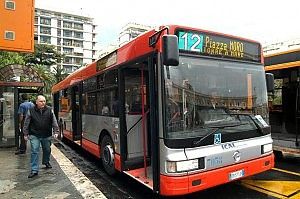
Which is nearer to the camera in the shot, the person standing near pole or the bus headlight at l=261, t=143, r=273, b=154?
the bus headlight at l=261, t=143, r=273, b=154

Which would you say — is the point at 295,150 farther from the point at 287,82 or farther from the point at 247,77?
the point at 247,77

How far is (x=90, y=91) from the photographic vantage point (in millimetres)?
9117

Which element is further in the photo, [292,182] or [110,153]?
[110,153]

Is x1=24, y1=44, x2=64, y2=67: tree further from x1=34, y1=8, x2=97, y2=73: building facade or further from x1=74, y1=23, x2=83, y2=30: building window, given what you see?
x1=74, y1=23, x2=83, y2=30: building window

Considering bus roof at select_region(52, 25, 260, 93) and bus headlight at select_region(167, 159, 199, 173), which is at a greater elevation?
bus roof at select_region(52, 25, 260, 93)

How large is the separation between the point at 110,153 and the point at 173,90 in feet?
9.45

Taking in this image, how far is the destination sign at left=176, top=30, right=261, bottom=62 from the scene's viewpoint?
5273 millimetres

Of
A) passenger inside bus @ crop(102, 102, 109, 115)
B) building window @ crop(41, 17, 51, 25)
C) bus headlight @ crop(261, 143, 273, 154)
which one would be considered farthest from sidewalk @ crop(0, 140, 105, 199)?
building window @ crop(41, 17, 51, 25)

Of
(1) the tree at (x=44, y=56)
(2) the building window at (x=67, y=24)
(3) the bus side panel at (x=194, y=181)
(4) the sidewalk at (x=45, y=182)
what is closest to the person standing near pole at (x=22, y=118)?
(4) the sidewalk at (x=45, y=182)

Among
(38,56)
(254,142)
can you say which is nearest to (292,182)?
(254,142)

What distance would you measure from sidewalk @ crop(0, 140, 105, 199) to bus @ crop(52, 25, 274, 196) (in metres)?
0.84

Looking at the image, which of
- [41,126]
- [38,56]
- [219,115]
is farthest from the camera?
[38,56]

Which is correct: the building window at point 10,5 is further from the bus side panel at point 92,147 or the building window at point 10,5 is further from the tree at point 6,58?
the bus side panel at point 92,147

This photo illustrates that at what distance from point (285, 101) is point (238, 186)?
13.0 feet
